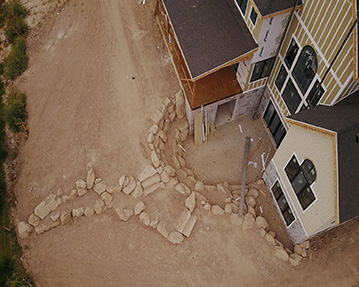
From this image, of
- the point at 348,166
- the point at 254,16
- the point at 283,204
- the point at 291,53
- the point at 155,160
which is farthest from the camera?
the point at 155,160

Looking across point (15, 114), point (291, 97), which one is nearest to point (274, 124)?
point (291, 97)

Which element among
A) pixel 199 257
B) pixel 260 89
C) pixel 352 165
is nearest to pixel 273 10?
pixel 260 89

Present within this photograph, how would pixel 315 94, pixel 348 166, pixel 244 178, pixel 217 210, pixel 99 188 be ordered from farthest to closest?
pixel 244 178 → pixel 99 188 → pixel 217 210 → pixel 315 94 → pixel 348 166

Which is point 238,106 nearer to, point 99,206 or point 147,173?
point 147,173

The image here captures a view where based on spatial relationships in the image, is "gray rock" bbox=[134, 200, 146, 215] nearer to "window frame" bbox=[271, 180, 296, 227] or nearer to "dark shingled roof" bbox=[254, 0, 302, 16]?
"window frame" bbox=[271, 180, 296, 227]

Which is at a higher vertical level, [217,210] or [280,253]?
[217,210]

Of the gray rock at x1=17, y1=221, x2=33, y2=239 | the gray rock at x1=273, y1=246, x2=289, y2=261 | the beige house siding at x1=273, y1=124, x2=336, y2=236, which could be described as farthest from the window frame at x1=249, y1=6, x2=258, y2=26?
the gray rock at x1=17, y1=221, x2=33, y2=239
